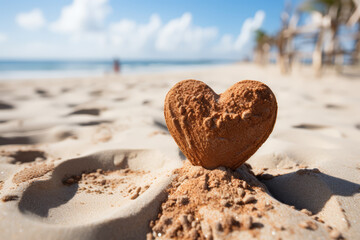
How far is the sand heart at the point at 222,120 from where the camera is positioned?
147 cm

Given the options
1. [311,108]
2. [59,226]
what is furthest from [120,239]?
[311,108]

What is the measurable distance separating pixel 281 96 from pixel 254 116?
4028 mm

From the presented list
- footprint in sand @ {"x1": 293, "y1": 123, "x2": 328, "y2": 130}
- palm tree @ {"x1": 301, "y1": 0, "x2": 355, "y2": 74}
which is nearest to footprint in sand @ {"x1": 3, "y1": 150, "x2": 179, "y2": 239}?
footprint in sand @ {"x1": 293, "y1": 123, "x2": 328, "y2": 130}

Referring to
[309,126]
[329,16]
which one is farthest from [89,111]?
[329,16]

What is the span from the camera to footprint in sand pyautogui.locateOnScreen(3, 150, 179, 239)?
50.0 inches

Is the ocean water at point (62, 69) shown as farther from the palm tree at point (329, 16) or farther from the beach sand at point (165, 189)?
the beach sand at point (165, 189)

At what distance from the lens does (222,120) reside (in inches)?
57.5

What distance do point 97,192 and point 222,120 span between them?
1.00 meters

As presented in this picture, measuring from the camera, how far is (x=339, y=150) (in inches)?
88.1

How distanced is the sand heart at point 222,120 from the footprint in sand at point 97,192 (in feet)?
1.10

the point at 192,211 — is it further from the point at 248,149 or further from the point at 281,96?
the point at 281,96

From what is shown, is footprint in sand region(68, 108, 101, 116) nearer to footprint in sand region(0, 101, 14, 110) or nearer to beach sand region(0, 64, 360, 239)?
beach sand region(0, 64, 360, 239)

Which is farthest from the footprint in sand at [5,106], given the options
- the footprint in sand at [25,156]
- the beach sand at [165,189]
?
the footprint in sand at [25,156]

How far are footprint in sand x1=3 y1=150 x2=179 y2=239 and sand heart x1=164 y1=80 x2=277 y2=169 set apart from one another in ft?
1.10
